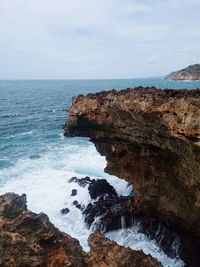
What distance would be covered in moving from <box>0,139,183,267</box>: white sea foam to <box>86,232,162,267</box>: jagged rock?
9.13 metres

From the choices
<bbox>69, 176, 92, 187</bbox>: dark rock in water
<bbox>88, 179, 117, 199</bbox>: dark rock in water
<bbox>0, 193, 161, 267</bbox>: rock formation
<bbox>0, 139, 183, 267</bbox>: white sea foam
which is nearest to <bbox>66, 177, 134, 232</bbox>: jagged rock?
<bbox>88, 179, 117, 199</bbox>: dark rock in water

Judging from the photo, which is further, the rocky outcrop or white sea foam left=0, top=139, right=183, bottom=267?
white sea foam left=0, top=139, right=183, bottom=267

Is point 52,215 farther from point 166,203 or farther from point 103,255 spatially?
point 103,255

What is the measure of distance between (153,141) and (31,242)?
822 cm

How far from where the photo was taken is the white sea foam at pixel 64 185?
2380cm

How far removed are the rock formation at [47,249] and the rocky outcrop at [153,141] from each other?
5381mm

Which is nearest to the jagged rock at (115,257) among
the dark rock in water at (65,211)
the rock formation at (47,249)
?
the rock formation at (47,249)

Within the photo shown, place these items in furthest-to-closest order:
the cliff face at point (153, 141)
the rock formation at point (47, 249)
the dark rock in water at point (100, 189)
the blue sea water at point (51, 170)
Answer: the dark rock in water at point (100, 189), the blue sea water at point (51, 170), the cliff face at point (153, 141), the rock formation at point (47, 249)

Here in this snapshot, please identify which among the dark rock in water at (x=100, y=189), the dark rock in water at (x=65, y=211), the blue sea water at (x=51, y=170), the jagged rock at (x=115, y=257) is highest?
the jagged rock at (x=115, y=257)

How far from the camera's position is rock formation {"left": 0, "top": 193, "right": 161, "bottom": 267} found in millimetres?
12281

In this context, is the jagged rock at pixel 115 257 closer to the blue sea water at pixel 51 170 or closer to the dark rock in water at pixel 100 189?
the blue sea water at pixel 51 170

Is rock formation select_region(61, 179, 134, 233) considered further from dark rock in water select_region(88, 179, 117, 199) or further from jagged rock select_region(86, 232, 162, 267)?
jagged rock select_region(86, 232, 162, 267)

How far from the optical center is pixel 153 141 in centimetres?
1872

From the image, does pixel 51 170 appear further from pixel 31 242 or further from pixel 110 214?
pixel 31 242
